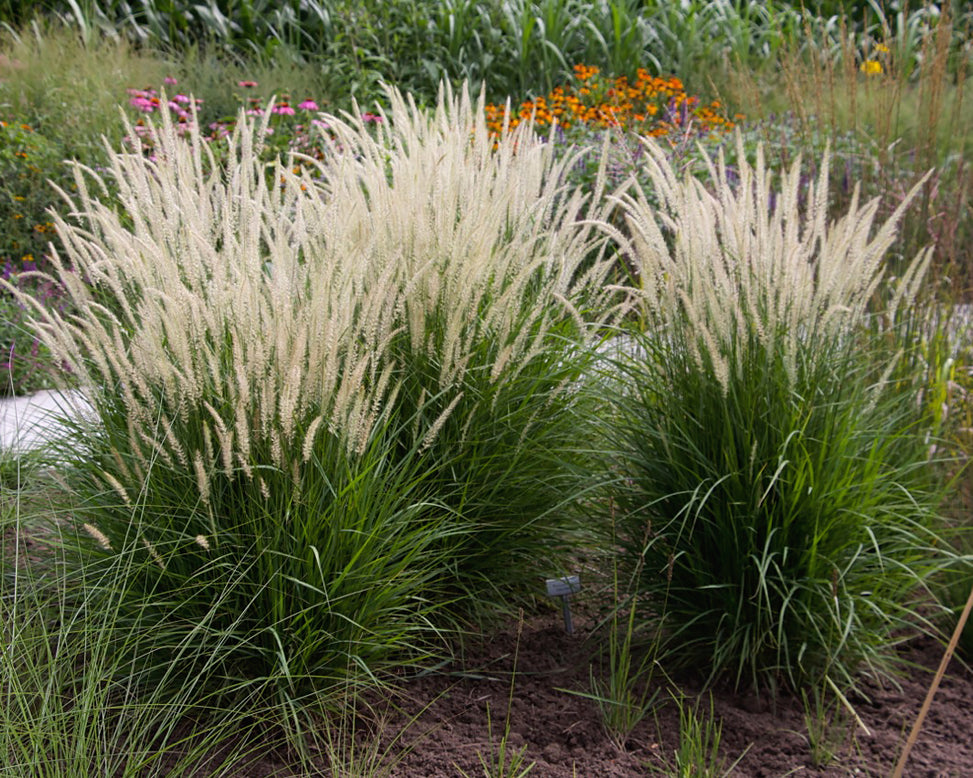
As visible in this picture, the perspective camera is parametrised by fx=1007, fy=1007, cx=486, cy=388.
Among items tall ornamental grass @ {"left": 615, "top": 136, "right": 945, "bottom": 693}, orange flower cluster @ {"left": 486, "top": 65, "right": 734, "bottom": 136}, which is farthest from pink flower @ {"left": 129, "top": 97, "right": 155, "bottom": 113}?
tall ornamental grass @ {"left": 615, "top": 136, "right": 945, "bottom": 693}

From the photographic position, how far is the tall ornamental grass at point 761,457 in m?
2.52

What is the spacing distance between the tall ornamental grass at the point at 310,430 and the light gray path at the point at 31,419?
25 centimetres

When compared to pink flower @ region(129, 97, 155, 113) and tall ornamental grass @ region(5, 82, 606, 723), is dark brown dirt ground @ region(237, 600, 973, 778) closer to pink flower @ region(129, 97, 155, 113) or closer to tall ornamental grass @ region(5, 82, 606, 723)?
tall ornamental grass @ region(5, 82, 606, 723)

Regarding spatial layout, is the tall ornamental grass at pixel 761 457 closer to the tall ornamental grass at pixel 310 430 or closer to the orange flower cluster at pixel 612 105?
the tall ornamental grass at pixel 310 430

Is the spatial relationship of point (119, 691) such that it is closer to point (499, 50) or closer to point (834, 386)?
point (834, 386)

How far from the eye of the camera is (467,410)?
115 inches

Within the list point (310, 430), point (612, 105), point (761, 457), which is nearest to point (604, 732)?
point (761, 457)

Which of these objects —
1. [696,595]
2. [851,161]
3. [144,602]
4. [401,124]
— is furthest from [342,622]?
[851,161]

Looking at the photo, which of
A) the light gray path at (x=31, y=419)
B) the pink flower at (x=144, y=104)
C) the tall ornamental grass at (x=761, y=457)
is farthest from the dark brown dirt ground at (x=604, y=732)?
the pink flower at (x=144, y=104)

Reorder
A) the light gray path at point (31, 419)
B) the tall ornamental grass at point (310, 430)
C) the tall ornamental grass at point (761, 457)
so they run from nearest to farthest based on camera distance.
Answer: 1. the tall ornamental grass at point (310, 430)
2. the tall ornamental grass at point (761, 457)
3. the light gray path at point (31, 419)

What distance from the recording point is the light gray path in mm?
3182

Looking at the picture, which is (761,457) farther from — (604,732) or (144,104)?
(144,104)

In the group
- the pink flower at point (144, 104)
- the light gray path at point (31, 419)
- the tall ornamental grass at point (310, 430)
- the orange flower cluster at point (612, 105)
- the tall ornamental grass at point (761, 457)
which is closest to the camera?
the tall ornamental grass at point (310, 430)

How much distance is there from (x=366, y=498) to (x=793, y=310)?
116cm
